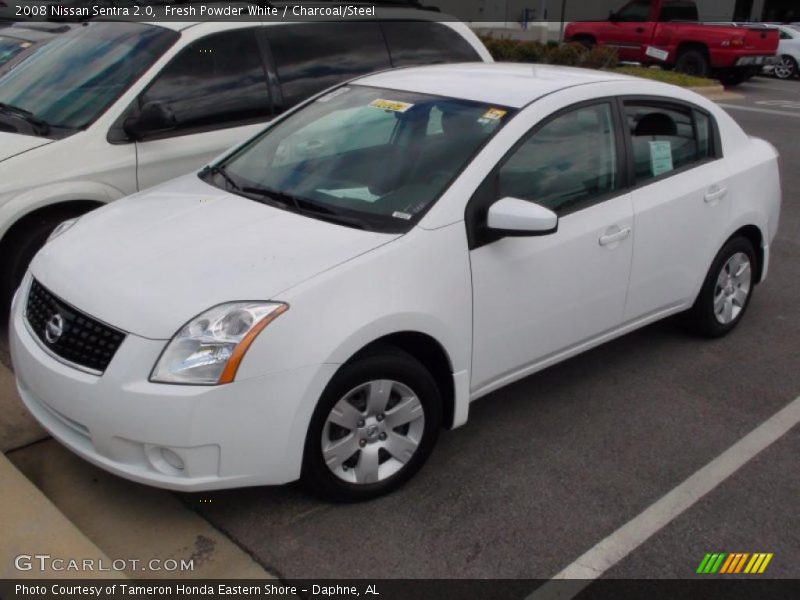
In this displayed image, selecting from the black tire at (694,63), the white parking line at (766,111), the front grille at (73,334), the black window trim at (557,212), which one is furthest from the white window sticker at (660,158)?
the black tire at (694,63)

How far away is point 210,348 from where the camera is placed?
9.99 feet

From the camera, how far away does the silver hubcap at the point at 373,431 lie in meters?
3.37

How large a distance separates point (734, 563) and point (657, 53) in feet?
57.4

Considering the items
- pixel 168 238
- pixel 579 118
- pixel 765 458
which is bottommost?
pixel 765 458

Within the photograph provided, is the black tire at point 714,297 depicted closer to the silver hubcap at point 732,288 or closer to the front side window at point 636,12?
the silver hubcap at point 732,288

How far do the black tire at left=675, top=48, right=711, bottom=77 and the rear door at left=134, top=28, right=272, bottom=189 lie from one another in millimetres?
15483

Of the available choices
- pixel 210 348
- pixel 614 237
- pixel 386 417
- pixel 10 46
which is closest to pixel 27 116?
pixel 210 348

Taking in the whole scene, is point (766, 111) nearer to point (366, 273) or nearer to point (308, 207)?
point (308, 207)

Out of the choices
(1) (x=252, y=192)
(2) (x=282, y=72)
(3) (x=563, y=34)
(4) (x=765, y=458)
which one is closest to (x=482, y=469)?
(4) (x=765, y=458)

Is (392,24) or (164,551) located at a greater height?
(392,24)

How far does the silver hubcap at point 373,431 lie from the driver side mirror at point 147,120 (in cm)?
242

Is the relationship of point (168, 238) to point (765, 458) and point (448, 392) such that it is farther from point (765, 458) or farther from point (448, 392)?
point (765, 458)

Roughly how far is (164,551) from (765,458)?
2.67 metres

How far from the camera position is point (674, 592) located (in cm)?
316
